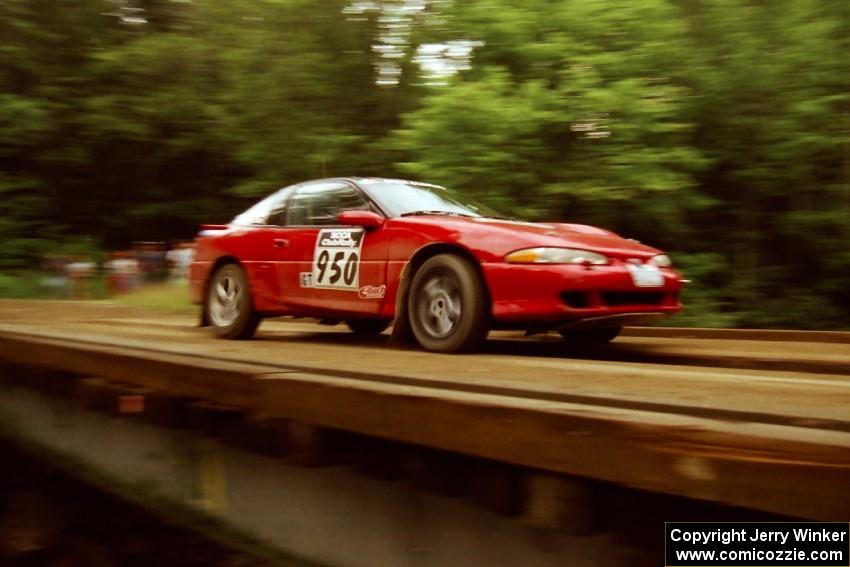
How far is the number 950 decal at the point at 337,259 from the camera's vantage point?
5.86 m

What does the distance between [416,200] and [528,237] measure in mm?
1291

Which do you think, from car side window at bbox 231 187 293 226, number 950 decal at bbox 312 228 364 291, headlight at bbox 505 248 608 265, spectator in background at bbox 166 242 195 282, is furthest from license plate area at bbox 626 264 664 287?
spectator in background at bbox 166 242 195 282

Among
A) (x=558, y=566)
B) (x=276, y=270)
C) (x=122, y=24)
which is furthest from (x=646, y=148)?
(x=122, y=24)

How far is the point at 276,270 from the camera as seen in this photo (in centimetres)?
654

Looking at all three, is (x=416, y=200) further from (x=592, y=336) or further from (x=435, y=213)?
(x=592, y=336)

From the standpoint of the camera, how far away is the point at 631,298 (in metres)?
5.16

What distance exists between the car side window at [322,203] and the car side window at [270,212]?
0.30ft

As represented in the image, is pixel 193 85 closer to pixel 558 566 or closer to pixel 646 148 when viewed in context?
pixel 646 148

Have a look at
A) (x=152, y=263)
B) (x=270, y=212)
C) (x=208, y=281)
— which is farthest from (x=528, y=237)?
(x=152, y=263)

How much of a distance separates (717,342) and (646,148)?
5.28 metres

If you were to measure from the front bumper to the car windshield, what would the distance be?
107 cm

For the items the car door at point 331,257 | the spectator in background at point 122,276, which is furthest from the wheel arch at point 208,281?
the spectator in background at point 122,276

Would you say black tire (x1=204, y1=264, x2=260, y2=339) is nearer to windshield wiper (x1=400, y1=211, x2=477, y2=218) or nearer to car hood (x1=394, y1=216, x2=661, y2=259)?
windshield wiper (x1=400, y1=211, x2=477, y2=218)

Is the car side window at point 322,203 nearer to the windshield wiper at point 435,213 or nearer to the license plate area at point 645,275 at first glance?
the windshield wiper at point 435,213
